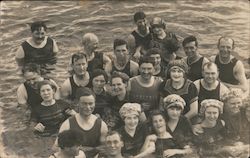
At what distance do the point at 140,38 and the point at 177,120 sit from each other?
7.76 ft

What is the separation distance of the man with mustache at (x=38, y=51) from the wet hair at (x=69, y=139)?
→ 7.76ft

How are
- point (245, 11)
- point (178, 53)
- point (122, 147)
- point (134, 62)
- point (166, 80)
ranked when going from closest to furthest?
1. point (122, 147)
2. point (166, 80)
3. point (134, 62)
4. point (178, 53)
5. point (245, 11)

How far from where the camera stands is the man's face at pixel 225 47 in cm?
730

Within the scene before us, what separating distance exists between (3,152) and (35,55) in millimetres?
2366

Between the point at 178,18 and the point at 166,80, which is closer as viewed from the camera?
the point at 166,80

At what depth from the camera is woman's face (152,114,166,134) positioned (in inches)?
250

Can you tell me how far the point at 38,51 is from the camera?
8.55 metres

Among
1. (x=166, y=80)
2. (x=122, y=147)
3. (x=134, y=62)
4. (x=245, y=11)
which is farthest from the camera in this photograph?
(x=245, y=11)

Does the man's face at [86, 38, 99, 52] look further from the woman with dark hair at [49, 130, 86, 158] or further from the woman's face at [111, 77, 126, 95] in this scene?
the woman with dark hair at [49, 130, 86, 158]

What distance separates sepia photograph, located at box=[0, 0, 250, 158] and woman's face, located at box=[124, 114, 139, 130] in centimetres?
1

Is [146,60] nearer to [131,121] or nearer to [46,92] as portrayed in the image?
[131,121]

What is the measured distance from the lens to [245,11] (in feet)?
32.2

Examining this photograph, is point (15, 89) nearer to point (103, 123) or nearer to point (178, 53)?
point (103, 123)

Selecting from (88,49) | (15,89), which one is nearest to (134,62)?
(88,49)
